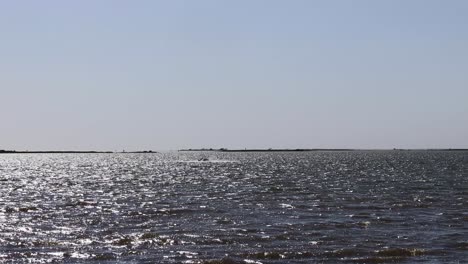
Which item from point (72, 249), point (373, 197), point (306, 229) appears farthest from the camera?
point (373, 197)

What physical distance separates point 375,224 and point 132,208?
16827 millimetres

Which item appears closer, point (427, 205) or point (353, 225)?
point (353, 225)

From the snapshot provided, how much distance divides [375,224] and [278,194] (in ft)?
67.3

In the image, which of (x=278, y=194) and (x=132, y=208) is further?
(x=278, y=194)

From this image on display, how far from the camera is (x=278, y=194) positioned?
173ft

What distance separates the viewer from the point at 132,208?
41.7 m

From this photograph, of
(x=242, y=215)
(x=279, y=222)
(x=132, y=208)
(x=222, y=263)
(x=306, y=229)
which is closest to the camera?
(x=222, y=263)

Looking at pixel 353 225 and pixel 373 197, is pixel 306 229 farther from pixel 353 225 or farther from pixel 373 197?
pixel 373 197

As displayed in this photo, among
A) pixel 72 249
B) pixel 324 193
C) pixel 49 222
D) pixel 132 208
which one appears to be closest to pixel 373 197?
pixel 324 193

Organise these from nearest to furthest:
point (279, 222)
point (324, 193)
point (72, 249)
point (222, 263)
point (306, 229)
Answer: point (222, 263) < point (72, 249) < point (306, 229) < point (279, 222) < point (324, 193)

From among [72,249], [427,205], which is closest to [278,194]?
[427,205]

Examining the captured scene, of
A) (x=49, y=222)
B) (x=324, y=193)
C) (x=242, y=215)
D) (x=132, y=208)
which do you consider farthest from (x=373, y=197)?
(x=49, y=222)

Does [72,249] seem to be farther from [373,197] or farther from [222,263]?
[373,197]

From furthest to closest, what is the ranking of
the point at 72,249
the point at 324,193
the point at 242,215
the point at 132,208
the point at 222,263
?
the point at 324,193 → the point at 132,208 → the point at 242,215 → the point at 72,249 → the point at 222,263
